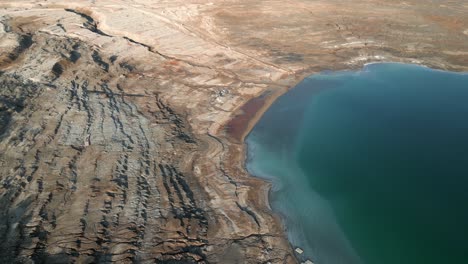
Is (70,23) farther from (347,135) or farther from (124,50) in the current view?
(347,135)

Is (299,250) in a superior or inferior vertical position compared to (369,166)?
inferior

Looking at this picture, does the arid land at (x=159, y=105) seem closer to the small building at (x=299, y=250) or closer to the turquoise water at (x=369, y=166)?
the small building at (x=299, y=250)

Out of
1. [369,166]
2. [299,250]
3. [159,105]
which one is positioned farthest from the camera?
[159,105]

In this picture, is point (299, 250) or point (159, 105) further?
Answer: point (159, 105)

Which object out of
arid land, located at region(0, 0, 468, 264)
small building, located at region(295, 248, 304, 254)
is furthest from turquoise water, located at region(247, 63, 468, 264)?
arid land, located at region(0, 0, 468, 264)

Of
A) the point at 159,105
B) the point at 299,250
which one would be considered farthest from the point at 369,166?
the point at 159,105

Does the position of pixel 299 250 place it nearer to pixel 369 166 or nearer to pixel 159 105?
pixel 369 166

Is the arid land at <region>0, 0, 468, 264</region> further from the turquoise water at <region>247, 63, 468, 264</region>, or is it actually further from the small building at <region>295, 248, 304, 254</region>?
the turquoise water at <region>247, 63, 468, 264</region>

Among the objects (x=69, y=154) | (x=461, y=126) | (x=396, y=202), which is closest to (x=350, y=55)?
(x=461, y=126)
